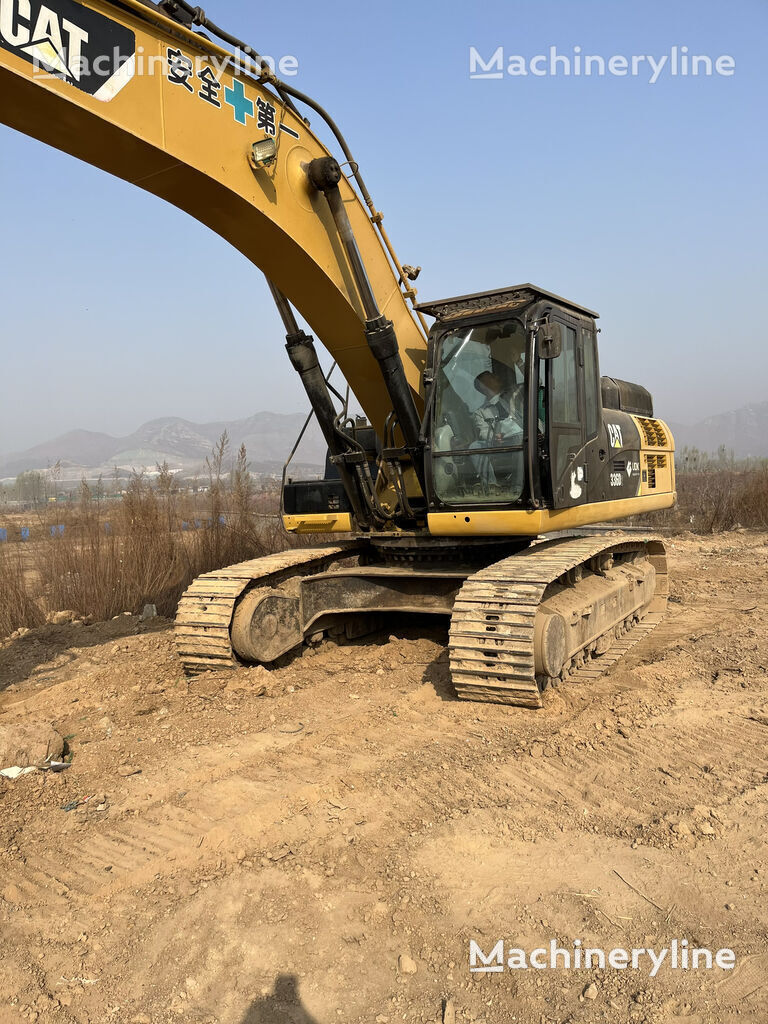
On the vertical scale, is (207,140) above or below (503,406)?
above

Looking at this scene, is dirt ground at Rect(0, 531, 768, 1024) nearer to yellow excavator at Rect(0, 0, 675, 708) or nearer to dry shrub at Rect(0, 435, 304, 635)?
yellow excavator at Rect(0, 0, 675, 708)

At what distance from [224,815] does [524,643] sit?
2.06 meters

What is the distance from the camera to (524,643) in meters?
4.72

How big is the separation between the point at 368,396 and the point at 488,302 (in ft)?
3.80

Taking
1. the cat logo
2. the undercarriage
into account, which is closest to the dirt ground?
the undercarriage

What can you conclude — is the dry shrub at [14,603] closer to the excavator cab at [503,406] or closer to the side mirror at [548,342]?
the excavator cab at [503,406]

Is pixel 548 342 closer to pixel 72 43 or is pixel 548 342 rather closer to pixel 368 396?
pixel 368 396

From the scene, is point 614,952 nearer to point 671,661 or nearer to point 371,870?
point 371,870

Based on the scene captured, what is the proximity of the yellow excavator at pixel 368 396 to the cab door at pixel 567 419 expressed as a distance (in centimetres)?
2

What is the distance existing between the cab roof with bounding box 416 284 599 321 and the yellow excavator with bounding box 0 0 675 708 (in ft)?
0.06

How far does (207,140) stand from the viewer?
14.2ft

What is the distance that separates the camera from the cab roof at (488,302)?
18.7ft

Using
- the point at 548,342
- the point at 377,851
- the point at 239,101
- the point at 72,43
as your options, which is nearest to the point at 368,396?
the point at 548,342

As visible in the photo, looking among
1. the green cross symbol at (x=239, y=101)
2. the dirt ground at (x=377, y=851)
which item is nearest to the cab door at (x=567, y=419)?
the dirt ground at (x=377, y=851)
